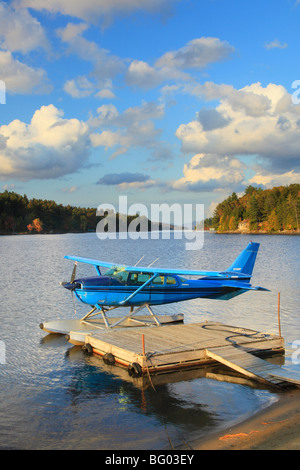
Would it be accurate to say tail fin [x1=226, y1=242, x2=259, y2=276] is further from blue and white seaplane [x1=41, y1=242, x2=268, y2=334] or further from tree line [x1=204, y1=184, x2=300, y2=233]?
tree line [x1=204, y1=184, x2=300, y2=233]

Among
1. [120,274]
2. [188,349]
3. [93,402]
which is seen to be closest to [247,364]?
[188,349]

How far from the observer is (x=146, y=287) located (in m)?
12.7

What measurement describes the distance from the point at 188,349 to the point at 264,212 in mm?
142033

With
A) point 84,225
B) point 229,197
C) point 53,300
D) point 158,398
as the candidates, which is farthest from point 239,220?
point 158,398

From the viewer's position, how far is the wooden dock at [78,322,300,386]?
357 inches

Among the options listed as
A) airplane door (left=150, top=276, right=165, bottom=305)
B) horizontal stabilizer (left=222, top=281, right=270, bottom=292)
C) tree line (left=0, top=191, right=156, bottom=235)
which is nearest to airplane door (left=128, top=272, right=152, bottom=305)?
airplane door (left=150, top=276, right=165, bottom=305)

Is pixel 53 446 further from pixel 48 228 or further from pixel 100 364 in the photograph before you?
pixel 48 228

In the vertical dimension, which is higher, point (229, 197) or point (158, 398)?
point (229, 197)

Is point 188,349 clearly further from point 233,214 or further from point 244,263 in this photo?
point 233,214

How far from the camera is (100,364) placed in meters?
10.2

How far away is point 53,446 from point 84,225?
189921mm

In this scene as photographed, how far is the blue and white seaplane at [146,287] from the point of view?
1219cm

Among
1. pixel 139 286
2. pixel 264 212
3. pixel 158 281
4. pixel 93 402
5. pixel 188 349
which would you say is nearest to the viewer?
pixel 93 402
